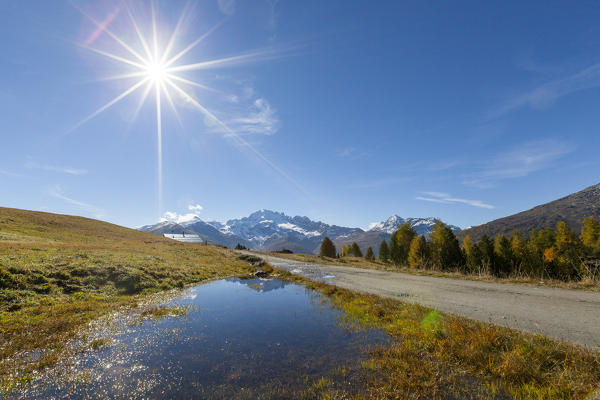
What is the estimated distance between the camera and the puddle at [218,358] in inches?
266

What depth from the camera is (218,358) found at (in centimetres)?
863

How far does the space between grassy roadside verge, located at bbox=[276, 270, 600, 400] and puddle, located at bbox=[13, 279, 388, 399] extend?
3.36ft

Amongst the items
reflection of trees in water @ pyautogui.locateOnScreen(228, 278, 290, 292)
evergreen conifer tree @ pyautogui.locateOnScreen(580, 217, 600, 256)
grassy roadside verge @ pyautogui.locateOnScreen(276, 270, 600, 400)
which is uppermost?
evergreen conifer tree @ pyautogui.locateOnScreen(580, 217, 600, 256)

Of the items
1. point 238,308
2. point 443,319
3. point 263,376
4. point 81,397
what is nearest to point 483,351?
point 443,319

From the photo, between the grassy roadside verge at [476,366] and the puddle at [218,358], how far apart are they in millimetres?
1025

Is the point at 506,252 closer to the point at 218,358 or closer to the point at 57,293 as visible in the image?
the point at 218,358

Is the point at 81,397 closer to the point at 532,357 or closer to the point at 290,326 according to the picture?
the point at 290,326

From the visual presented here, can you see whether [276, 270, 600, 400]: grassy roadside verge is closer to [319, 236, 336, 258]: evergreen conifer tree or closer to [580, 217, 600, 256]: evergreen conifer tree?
[319, 236, 336, 258]: evergreen conifer tree

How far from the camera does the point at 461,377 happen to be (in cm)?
700

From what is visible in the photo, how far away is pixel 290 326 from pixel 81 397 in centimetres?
801

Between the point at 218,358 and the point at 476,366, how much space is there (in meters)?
8.46

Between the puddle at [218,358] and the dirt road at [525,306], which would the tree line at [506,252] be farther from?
the puddle at [218,358]

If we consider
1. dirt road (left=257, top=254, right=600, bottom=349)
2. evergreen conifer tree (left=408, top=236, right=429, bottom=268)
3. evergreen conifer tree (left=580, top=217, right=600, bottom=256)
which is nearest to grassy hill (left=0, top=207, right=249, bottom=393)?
dirt road (left=257, top=254, right=600, bottom=349)

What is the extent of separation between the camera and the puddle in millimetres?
6766
